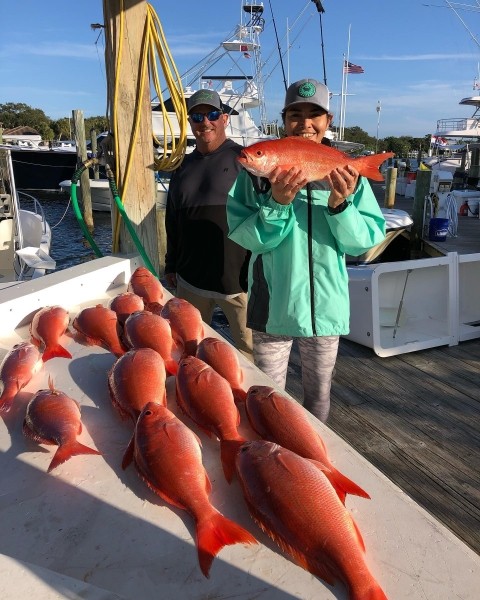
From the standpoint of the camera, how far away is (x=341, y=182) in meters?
1.94

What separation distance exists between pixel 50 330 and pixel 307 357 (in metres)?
1.29

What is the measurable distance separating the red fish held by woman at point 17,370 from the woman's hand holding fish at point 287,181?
47.8 inches

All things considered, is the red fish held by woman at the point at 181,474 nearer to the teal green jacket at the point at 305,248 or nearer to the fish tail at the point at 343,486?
the fish tail at the point at 343,486

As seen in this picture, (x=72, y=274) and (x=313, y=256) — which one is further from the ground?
(x=313, y=256)

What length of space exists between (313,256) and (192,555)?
149cm

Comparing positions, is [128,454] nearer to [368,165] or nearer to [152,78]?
[368,165]

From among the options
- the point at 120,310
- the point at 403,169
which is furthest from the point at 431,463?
the point at 403,169

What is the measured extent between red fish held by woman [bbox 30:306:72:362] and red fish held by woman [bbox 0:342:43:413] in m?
0.08

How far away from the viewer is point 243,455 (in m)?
1.18

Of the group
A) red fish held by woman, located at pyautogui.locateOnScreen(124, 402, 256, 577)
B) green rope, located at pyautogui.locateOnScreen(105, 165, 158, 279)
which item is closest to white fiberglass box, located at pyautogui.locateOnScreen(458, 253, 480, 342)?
green rope, located at pyautogui.locateOnScreen(105, 165, 158, 279)

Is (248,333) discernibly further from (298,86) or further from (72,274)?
(298,86)

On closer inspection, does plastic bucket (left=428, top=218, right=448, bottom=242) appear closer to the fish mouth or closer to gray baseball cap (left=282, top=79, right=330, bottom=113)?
gray baseball cap (left=282, top=79, right=330, bottom=113)

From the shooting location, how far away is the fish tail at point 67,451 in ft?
4.11

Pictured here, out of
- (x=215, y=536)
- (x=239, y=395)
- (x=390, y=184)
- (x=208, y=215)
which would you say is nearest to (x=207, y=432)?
(x=239, y=395)
